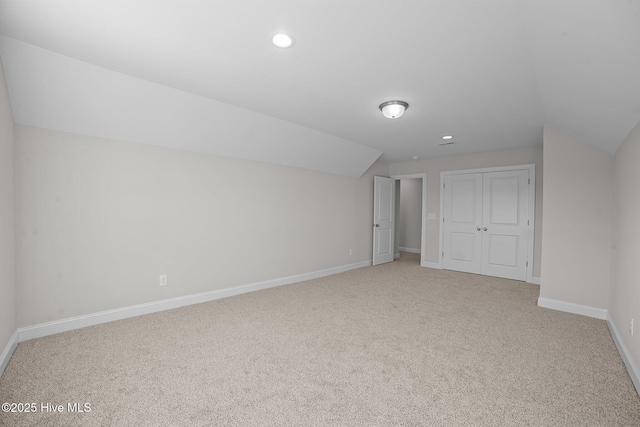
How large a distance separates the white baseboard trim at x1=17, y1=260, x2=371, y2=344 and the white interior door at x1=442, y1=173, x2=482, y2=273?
129 inches

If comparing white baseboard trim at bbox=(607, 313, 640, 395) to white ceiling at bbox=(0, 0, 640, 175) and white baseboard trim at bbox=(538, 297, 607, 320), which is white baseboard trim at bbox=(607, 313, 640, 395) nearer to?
white baseboard trim at bbox=(538, 297, 607, 320)

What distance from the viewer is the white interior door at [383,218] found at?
6.56 m

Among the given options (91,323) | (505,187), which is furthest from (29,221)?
(505,187)

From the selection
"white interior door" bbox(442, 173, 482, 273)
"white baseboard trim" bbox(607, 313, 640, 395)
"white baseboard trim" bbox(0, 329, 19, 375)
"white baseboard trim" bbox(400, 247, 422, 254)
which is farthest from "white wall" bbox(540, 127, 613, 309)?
"white baseboard trim" bbox(0, 329, 19, 375)

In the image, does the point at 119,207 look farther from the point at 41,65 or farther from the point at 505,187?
the point at 505,187

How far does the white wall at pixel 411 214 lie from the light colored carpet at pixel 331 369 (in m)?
5.25

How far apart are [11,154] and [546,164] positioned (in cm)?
567

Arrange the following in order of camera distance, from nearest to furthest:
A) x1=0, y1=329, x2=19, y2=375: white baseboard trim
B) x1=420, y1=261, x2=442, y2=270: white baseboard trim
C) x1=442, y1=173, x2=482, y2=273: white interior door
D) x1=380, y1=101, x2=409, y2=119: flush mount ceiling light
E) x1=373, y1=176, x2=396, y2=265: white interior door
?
x1=0, y1=329, x2=19, y2=375: white baseboard trim < x1=380, y1=101, x2=409, y2=119: flush mount ceiling light < x1=442, y1=173, x2=482, y2=273: white interior door < x1=420, y1=261, x2=442, y2=270: white baseboard trim < x1=373, y1=176, x2=396, y2=265: white interior door

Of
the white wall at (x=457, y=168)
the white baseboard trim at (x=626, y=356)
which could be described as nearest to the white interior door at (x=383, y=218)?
the white wall at (x=457, y=168)

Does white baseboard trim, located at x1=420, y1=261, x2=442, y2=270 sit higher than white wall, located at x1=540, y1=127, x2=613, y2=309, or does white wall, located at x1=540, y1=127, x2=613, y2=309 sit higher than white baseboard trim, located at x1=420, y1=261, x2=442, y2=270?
white wall, located at x1=540, y1=127, x2=613, y2=309

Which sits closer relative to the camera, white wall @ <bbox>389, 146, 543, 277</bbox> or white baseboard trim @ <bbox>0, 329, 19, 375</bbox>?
white baseboard trim @ <bbox>0, 329, 19, 375</bbox>

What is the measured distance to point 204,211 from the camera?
3.92m

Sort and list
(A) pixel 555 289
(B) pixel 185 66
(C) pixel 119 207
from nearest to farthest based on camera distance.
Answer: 1. (B) pixel 185 66
2. (C) pixel 119 207
3. (A) pixel 555 289

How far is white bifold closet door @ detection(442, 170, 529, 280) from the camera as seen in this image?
5.31m
